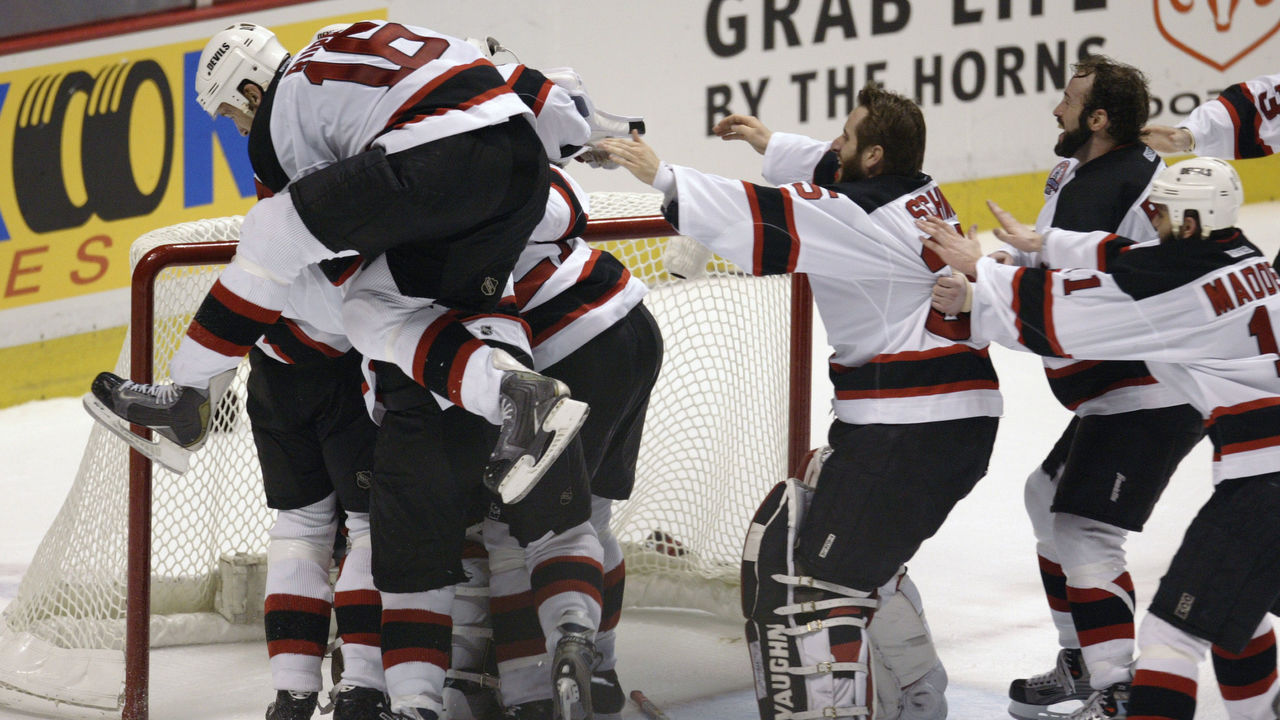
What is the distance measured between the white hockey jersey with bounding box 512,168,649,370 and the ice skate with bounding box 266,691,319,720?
0.68 meters

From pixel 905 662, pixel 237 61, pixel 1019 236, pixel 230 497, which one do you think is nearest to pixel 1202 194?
pixel 1019 236

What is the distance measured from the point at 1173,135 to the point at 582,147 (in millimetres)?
1188

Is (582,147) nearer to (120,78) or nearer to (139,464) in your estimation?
(139,464)

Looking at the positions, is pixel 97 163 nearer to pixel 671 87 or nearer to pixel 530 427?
pixel 671 87

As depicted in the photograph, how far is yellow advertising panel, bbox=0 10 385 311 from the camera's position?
15.9 feet

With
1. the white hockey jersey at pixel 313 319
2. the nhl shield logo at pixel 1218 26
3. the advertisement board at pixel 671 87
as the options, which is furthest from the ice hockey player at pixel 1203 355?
the nhl shield logo at pixel 1218 26

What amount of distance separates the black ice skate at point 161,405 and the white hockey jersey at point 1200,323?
4.04ft

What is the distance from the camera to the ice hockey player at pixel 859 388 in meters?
2.26

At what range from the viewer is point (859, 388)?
2338 mm

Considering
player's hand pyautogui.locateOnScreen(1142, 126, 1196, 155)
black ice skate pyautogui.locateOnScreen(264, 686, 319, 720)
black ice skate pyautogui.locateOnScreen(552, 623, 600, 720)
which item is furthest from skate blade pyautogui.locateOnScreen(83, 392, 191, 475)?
player's hand pyautogui.locateOnScreen(1142, 126, 1196, 155)

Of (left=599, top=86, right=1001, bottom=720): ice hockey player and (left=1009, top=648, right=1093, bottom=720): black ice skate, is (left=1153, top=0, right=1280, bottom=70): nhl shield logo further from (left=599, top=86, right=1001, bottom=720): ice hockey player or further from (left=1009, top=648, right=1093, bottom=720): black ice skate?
(left=599, top=86, right=1001, bottom=720): ice hockey player

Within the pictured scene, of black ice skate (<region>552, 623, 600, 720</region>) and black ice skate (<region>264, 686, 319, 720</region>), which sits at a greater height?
black ice skate (<region>552, 623, 600, 720</region>)

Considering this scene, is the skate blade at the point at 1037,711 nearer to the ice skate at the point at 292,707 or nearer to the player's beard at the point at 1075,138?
the player's beard at the point at 1075,138

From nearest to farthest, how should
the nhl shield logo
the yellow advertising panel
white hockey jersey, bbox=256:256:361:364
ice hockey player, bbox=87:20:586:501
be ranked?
ice hockey player, bbox=87:20:586:501 < white hockey jersey, bbox=256:256:361:364 < the yellow advertising panel < the nhl shield logo
